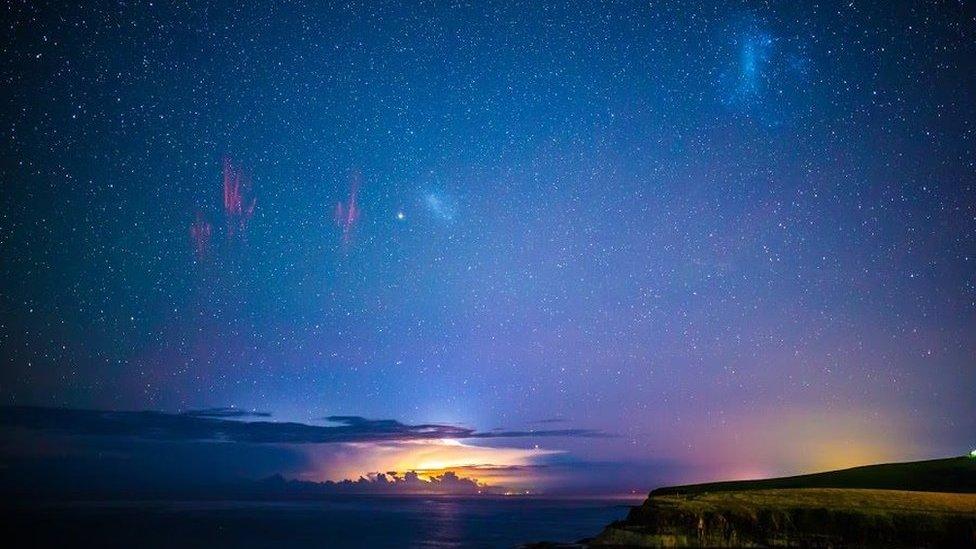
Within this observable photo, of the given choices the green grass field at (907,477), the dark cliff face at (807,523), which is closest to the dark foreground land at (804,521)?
the dark cliff face at (807,523)

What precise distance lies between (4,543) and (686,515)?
106705 mm

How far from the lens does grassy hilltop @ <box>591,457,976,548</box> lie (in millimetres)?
50062

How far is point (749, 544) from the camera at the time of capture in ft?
170

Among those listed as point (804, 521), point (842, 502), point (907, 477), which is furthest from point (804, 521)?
point (907, 477)

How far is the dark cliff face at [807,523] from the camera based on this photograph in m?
50.0

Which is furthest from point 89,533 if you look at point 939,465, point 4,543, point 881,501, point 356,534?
point 939,465

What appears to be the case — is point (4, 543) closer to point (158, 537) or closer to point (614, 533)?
point (158, 537)

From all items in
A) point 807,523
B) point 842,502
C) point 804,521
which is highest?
point 842,502

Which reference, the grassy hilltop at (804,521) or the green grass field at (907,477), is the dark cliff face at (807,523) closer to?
the grassy hilltop at (804,521)

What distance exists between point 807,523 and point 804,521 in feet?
0.91

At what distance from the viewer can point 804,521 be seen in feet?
176

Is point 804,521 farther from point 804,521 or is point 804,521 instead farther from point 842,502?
point 842,502

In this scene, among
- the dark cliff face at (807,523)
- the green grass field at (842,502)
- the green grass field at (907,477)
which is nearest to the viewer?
the dark cliff face at (807,523)

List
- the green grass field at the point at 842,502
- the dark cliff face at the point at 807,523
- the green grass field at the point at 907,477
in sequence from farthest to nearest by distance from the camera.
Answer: the green grass field at the point at 907,477 → the green grass field at the point at 842,502 → the dark cliff face at the point at 807,523
